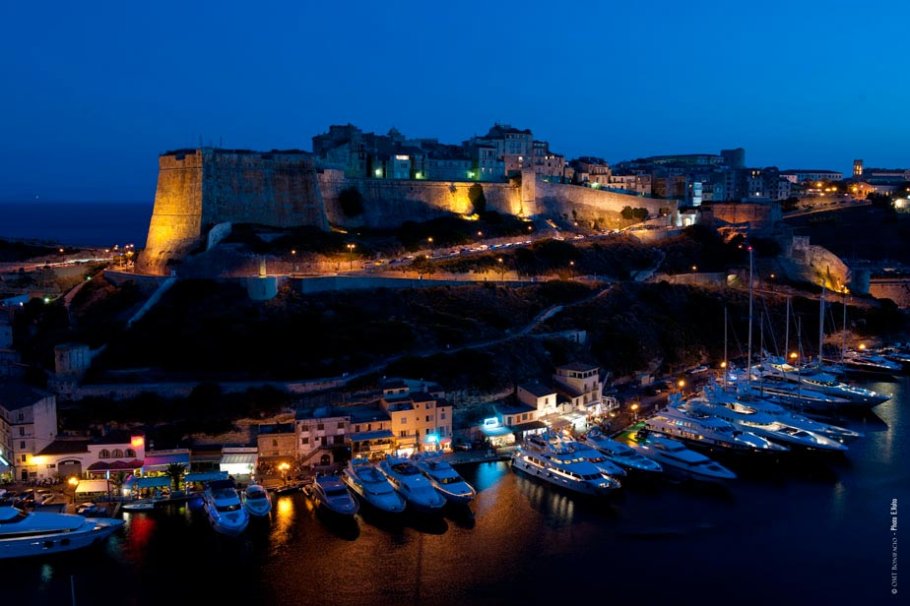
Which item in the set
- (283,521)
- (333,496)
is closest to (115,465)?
(283,521)

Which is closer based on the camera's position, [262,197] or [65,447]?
[65,447]

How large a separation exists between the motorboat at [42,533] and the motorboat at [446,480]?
8165 millimetres

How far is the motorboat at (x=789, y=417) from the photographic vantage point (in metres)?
26.0

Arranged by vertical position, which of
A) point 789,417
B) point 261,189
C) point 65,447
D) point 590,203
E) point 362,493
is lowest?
point 362,493

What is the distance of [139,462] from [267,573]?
640 cm

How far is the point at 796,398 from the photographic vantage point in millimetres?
30125

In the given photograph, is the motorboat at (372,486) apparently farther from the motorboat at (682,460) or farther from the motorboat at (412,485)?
the motorboat at (682,460)

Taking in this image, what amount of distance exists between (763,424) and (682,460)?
15.6 feet

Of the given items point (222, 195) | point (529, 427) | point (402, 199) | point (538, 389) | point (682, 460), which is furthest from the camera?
point (402, 199)

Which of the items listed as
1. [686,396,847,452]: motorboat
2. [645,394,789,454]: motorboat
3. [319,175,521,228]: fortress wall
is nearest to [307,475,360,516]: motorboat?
[645,394,789,454]: motorboat

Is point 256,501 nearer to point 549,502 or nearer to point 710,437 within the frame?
point 549,502

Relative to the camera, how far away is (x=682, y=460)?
2309cm

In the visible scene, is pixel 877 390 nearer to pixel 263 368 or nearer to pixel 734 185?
pixel 263 368

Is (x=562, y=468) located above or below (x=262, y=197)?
below
